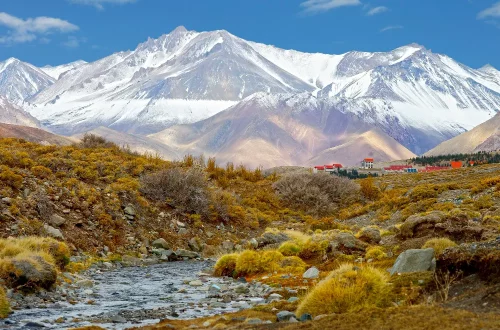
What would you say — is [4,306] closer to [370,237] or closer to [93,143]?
[370,237]

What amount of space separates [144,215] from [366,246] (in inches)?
449

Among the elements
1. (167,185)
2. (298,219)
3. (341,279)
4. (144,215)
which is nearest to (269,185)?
(298,219)

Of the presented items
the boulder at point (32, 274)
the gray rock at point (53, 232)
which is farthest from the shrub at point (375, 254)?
the gray rock at point (53, 232)

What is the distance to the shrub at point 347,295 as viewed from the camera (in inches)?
344

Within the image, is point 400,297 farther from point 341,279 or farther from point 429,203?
point 429,203

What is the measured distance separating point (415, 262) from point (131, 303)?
6.19 metres

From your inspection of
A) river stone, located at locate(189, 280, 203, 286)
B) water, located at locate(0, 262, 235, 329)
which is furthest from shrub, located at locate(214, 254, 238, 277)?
river stone, located at locate(189, 280, 203, 286)

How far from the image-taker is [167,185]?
28.3 metres

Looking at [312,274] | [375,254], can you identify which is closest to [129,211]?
[375,254]

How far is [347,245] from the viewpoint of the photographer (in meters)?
17.4

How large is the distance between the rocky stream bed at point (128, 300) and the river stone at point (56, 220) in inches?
156

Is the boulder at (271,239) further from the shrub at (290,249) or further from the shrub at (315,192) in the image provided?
the shrub at (315,192)

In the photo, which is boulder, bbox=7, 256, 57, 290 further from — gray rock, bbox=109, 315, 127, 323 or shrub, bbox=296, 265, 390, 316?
shrub, bbox=296, 265, 390, 316

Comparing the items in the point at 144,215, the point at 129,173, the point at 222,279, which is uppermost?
the point at 129,173
